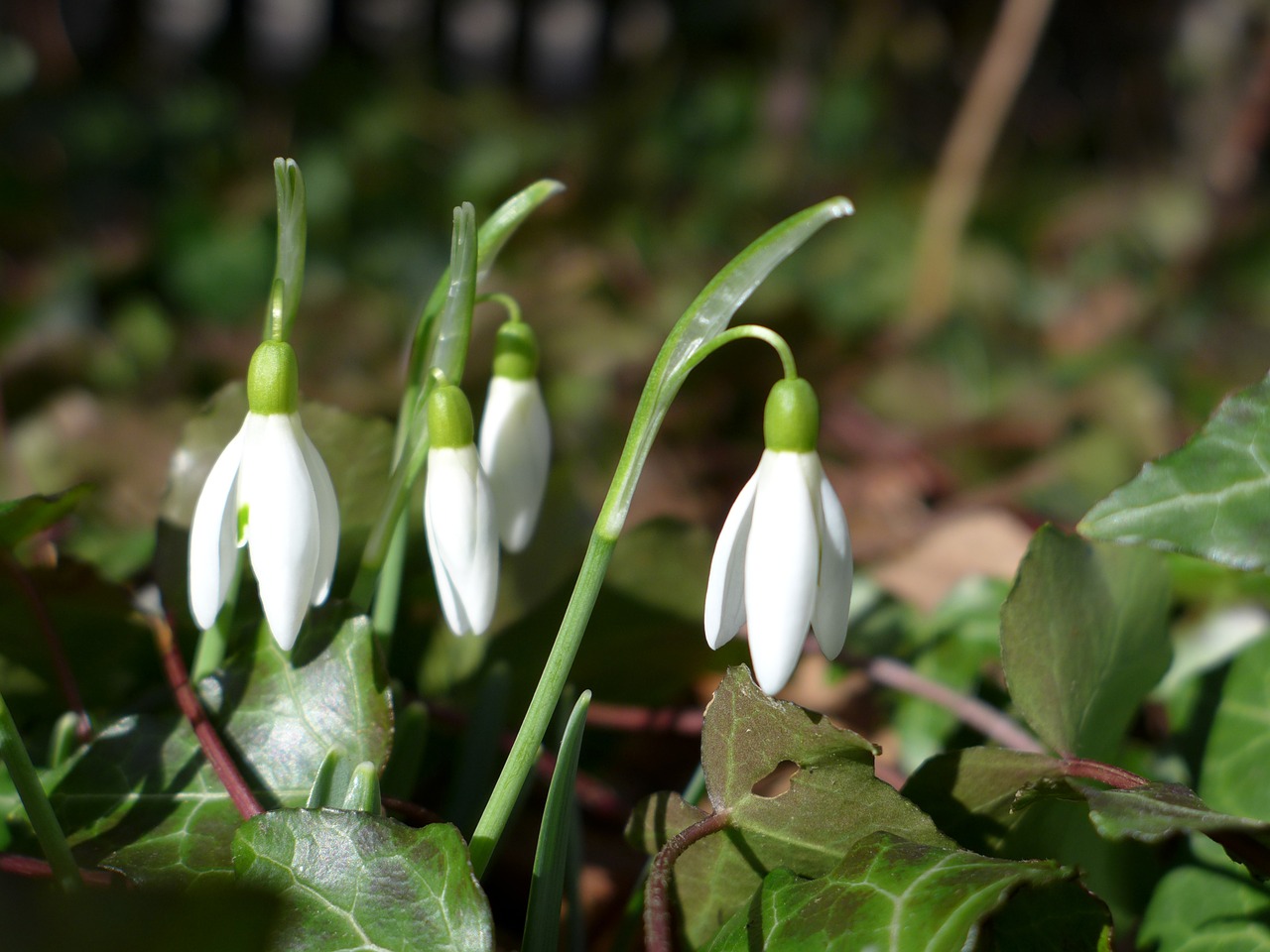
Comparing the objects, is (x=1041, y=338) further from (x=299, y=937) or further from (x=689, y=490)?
(x=299, y=937)

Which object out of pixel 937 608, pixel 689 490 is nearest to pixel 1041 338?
pixel 689 490

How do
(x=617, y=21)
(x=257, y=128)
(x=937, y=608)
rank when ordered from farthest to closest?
(x=617, y=21)
(x=257, y=128)
(x=937, y=608)

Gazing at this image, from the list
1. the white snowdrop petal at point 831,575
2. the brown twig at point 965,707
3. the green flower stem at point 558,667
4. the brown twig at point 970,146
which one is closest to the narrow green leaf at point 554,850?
the green flower stem at point 558,667

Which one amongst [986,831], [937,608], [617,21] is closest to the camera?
[986,831]

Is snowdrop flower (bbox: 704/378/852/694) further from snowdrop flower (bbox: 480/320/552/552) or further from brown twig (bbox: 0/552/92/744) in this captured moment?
Answer: brown twig (bbox: 0/552/92/744)

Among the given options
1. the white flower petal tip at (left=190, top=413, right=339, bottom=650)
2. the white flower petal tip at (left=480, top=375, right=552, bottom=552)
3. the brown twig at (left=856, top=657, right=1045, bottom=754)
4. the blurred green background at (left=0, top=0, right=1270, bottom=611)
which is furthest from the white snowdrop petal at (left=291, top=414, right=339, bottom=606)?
the brown twig at (left=856, top=657, right=1045, bottom=754)
